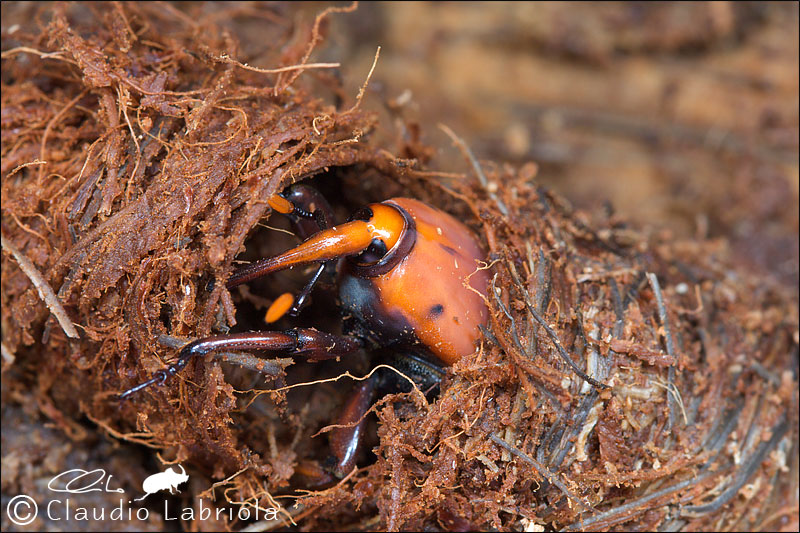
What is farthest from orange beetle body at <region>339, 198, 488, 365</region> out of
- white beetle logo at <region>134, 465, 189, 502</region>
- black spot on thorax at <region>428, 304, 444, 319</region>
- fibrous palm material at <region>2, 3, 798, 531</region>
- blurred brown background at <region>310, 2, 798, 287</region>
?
blurred brown background at <region>310, 2, 798, 287</region>

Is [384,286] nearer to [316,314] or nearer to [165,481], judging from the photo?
[316,314]

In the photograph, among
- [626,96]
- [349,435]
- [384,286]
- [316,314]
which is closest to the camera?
[384,286]

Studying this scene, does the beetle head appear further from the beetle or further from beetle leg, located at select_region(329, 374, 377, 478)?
beetle leg, located at select_region(329, 374, 377, 478)

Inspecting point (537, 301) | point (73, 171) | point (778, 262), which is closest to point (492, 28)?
point (778, 262)

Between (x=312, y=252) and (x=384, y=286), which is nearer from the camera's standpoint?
(x=312, y=252)

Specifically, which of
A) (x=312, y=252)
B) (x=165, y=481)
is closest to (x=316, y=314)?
(x=312, y=252)

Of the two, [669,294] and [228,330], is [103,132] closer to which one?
[228,330]
